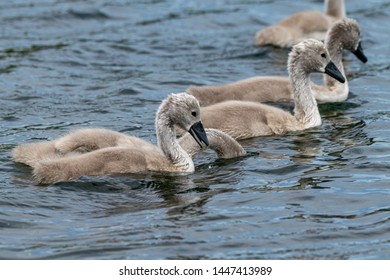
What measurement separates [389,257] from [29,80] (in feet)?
26.6

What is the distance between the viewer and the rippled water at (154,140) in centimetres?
961

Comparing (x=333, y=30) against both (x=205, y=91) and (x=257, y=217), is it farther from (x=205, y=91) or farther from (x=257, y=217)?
(x=257, y=217)

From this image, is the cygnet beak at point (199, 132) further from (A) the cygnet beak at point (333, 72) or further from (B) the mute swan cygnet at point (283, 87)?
(A) the cygnet beak at point (333, 72)

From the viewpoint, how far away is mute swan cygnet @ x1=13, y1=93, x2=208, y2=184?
1085 centimetres

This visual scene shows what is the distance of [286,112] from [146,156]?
274cm

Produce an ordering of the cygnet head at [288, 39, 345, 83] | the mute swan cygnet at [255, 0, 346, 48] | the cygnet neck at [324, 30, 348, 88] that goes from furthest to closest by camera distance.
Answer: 1. the mute swan cygnet at [255, 0, 346, 48]
2. the cygnet neck at [324, 30, 348, 88]
3. the cygnet head at [288, 39, 345, 83]

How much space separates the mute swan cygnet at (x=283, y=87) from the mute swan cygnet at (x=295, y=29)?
274cm

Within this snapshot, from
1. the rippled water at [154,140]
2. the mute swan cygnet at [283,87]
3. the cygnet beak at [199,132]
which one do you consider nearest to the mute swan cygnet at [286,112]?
the rippled water at [154,140]

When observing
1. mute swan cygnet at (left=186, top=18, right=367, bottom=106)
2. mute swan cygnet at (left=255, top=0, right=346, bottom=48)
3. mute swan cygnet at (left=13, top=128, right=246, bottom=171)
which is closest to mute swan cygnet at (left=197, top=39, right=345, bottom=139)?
mute swan cygnet at (left=186, top=18, right=367, bottom=106)

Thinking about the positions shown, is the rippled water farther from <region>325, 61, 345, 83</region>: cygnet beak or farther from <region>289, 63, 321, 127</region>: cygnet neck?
<region>325, 61, 345, 83</region>: cygnet beak

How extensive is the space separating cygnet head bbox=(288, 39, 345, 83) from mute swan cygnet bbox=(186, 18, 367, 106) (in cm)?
61

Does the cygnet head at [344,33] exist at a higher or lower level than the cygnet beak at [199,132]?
higher

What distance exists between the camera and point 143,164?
36.9 feet

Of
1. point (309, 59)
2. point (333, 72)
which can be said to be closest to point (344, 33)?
point (333, 72)
